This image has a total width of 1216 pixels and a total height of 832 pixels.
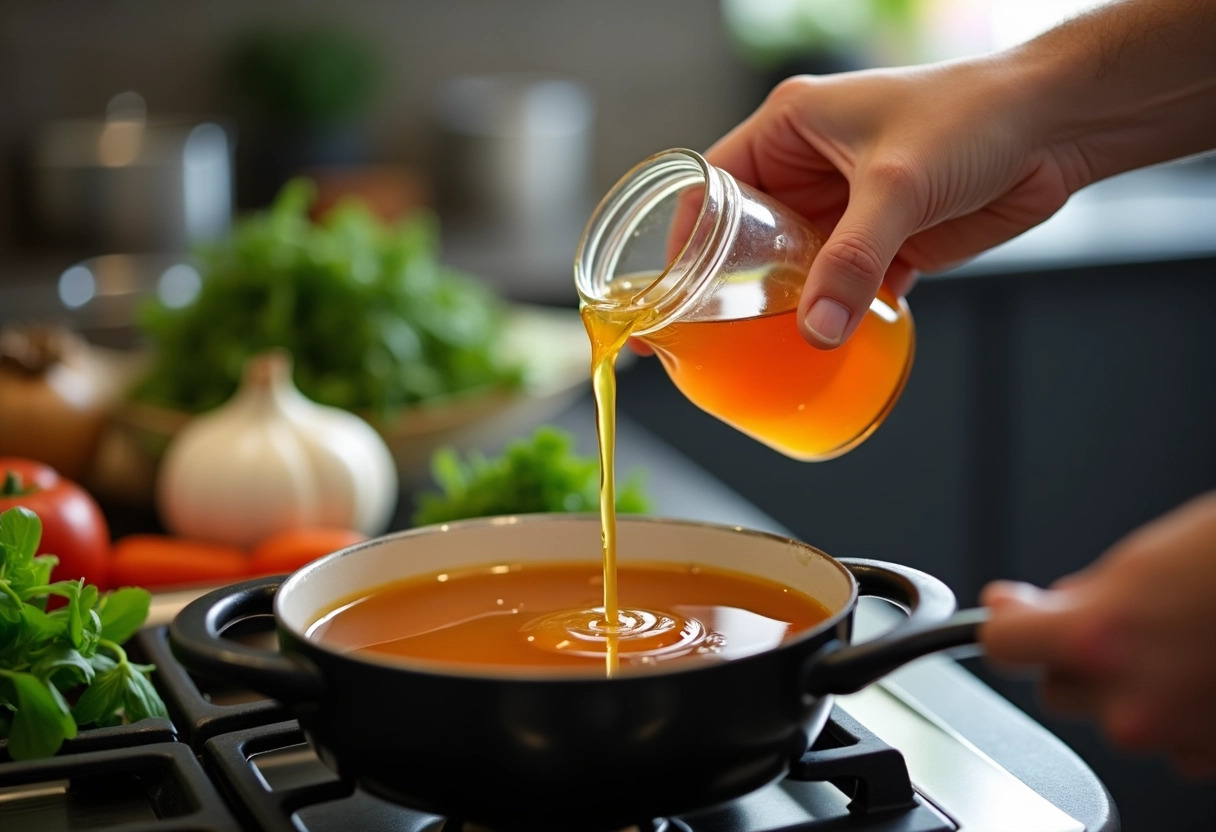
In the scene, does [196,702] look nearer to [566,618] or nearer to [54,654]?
[54,654]

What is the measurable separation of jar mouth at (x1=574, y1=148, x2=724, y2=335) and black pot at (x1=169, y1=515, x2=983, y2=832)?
26 centimetres

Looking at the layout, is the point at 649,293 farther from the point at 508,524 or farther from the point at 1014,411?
the point at 1014,411

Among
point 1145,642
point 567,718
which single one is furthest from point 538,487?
point 1145,642

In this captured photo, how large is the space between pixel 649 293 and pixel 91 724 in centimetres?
43

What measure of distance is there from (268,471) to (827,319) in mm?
682

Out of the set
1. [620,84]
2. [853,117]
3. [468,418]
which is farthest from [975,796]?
[620,84]

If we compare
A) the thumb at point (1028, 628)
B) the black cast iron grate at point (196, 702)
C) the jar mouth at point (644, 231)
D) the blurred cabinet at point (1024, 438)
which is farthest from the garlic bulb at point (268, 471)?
the blurred cabinet at point (1024, 438)

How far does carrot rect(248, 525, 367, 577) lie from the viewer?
1288mm

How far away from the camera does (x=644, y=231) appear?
1.07 meters

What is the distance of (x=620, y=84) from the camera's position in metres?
3.58

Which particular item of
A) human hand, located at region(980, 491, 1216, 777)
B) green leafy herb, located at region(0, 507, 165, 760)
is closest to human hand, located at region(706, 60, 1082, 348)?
human hand, located at region(980, 491, 1216, 777)

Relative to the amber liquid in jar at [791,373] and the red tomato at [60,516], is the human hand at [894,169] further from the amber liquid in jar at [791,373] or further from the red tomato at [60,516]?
the red tomato at [60,516]

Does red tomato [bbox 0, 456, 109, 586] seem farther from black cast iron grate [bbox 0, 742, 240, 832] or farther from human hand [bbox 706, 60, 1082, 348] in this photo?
human hand [bbox 706, 60, 1082, 348]

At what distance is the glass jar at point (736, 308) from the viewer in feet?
2.94
